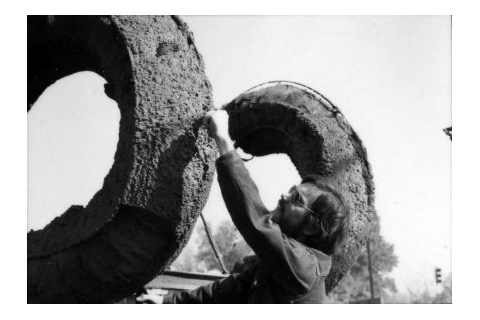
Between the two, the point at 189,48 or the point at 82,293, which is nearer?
the point at 82,293

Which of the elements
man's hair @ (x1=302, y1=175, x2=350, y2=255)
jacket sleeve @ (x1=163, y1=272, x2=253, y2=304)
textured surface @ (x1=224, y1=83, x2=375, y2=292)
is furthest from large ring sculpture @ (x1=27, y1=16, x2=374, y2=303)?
textured surface @ (x1=224, y1=83, x2=375, y2=292)

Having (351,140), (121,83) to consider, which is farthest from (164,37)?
(351,140)

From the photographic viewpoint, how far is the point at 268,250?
84.5 inches

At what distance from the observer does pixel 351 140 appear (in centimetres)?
495

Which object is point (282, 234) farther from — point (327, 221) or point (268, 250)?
point (327, 221)

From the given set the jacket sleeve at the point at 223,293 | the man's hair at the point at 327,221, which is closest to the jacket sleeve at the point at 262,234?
the man's hair at the point at 327,221

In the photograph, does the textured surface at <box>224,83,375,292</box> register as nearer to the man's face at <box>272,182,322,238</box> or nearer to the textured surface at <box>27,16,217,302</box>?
the textured surface at <box>27,16,217,302</box>

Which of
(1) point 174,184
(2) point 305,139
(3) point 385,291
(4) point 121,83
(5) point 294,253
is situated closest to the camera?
(5) point 294,253

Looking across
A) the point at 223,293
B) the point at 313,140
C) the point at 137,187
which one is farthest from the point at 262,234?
the point at 313,140

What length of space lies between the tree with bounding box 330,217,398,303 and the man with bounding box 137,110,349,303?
23.0 m

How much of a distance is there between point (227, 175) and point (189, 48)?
129cm

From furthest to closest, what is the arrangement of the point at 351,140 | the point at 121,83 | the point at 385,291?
the point at 385,291 → the point at 351,140 → the point at 121,83

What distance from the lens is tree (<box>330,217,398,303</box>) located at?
95.7ft

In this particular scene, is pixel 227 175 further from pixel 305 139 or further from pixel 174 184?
pixel 305 139
